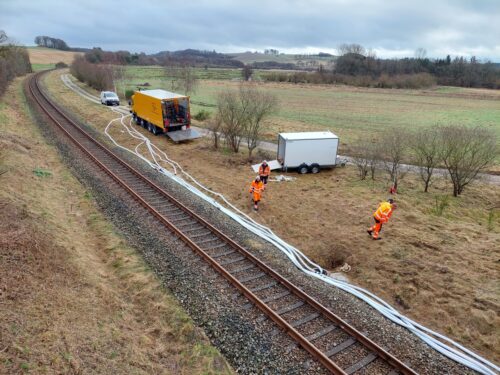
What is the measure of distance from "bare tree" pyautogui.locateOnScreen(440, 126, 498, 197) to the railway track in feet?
39.7

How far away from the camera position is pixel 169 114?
976 inches

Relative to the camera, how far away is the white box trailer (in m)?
19.7

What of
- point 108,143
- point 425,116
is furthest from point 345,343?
point 425,116

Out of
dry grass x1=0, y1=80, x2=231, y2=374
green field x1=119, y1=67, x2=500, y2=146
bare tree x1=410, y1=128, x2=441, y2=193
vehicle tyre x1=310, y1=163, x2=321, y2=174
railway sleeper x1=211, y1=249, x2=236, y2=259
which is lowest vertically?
green field x1=119, y1=67, x2=500, y2=146

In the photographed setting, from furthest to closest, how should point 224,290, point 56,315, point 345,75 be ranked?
1. point 345,75
2. point 224,290
3. point 56,315

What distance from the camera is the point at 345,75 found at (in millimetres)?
95812

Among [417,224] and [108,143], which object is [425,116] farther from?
[108,143]

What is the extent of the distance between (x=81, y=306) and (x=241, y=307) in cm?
→ 363

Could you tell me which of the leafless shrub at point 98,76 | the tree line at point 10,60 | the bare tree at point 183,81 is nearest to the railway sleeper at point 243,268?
the bare tree at point 183,81

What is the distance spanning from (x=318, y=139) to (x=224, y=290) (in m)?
13.0

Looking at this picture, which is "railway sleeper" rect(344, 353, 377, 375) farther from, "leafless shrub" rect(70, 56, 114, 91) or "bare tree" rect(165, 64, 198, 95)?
"leafless shrub" rect(70, 56, 114, 91)

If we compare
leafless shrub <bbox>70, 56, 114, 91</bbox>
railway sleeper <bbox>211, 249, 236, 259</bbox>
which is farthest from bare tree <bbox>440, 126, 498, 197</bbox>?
leafless shrub <bbox>70, 56, 114, 91</bbox>

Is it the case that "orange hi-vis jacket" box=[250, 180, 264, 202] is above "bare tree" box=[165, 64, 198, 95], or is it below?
below

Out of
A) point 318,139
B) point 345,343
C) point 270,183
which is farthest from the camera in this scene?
point 318,139
